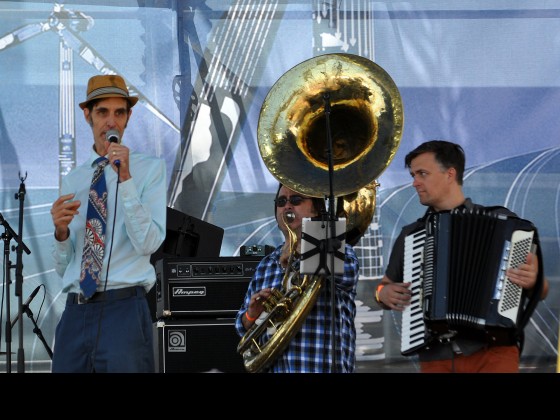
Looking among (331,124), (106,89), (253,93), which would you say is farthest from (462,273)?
(253,93)

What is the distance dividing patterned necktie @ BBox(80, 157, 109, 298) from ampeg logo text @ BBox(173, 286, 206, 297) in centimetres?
126

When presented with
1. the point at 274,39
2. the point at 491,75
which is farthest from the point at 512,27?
the point at 274,39

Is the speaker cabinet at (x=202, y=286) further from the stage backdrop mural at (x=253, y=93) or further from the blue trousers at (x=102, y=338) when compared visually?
the blue trousers at (x=102, y=338)

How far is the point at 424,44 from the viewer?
6176mm

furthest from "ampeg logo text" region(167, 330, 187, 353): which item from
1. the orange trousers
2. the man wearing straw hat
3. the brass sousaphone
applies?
the orange trousers

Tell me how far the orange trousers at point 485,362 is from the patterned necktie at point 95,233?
1.29 meters

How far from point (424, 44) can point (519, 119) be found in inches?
29.4

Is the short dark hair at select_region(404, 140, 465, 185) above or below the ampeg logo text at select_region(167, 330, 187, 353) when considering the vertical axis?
above

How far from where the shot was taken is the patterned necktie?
11.8 ft

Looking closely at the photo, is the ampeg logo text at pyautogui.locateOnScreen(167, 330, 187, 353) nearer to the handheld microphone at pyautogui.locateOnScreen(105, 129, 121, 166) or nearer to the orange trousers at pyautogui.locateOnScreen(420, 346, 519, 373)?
the handheld microphone at pyautogui.locateOnScreen(105, 129, 121, 166)

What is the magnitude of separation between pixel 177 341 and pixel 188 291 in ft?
0.83

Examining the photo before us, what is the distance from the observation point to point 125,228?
372cm
